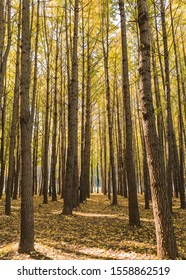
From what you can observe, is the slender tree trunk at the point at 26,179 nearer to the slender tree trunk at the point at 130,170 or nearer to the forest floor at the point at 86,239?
the forest floor at the point at 86,239

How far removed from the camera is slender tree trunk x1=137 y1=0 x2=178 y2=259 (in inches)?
131

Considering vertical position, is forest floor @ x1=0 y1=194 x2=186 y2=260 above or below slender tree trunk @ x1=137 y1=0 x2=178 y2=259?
below

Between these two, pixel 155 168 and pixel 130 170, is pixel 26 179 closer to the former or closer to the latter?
pixel 155 168

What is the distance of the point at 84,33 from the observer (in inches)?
484

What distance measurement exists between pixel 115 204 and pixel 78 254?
6.77 m

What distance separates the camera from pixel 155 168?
344 centimetres

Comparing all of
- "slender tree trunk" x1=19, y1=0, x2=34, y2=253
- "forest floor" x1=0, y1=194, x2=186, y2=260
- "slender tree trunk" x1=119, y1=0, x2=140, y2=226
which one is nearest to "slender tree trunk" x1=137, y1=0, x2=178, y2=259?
"forest floor" x1=0, y1=194, x2=186, y2=260

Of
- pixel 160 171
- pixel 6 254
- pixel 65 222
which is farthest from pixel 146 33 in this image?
pixel 65 222

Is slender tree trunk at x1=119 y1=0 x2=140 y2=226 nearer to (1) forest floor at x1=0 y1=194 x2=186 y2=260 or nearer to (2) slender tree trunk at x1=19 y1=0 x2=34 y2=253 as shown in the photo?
(1) forest floor at x1=0 y1=194 x2=186 y2=260

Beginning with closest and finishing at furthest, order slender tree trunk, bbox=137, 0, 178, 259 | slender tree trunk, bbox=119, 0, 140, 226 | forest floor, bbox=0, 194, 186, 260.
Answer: slender tree trunk, bbox=137, 0, 178, 259 → forest floor, bbox=0, 194, 186, 260 → slender tree trunk, bbox=119, 0, 140, 226

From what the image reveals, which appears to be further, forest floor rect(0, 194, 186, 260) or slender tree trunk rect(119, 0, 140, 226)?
slender tree trunk rect(119, 0, 140, 226)

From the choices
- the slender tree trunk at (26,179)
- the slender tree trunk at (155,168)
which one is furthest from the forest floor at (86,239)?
the slender tree trunk at (155,168)

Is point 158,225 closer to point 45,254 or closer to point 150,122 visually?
point 150,122

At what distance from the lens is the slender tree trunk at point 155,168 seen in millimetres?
3338
